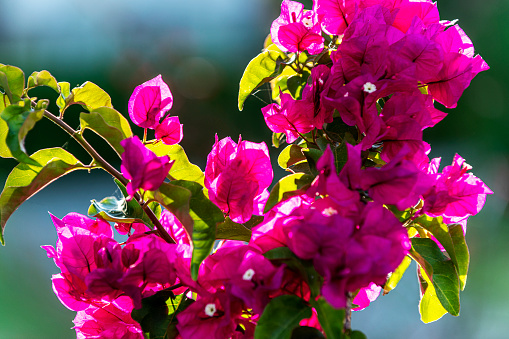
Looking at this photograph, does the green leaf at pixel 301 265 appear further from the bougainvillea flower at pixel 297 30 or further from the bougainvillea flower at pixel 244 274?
the bougainvillea flower at pixel 297 30

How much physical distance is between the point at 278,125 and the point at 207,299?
177 millimetres

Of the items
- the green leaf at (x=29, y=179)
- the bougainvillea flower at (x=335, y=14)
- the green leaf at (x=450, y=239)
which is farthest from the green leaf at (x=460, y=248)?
the green leaf at (x=29, y=179)

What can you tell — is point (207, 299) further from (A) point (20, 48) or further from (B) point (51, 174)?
(A) point (20, 48)

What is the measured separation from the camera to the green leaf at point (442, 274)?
18.2 inches

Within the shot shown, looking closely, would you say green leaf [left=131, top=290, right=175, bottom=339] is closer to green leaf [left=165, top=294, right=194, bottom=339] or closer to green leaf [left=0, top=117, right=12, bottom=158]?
green leaf [left=165, top=294, right=194, bottom=339]

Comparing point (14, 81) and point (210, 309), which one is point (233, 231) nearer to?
point (210, 309)

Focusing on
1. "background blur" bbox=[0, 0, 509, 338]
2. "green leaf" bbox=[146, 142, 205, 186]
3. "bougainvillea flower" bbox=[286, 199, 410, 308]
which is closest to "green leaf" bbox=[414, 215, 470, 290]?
"bougainvillea flower" bbox=[286, 199, 410, 308]

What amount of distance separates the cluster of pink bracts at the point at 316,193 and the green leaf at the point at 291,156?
0.07 feet

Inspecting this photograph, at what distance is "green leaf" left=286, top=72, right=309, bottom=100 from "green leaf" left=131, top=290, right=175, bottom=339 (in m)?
0.24

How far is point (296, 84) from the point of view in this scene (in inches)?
21.6

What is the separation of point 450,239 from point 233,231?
0.19m

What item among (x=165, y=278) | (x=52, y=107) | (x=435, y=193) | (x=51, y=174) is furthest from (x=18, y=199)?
(x=52, y=107)

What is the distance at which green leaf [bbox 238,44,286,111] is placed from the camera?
0.55 m

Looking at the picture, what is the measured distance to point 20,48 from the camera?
5.50 metres
